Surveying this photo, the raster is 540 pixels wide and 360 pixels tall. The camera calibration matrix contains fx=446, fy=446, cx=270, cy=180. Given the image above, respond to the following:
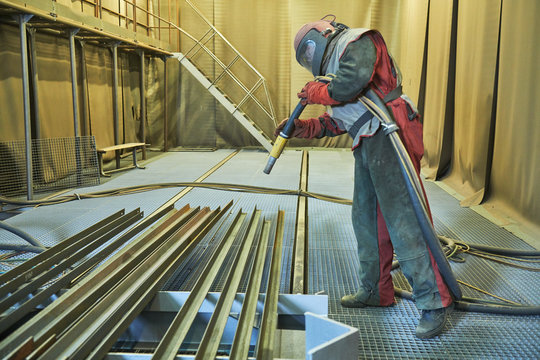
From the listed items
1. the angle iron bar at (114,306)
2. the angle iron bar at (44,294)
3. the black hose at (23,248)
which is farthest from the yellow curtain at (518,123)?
the black hose at (23,248)

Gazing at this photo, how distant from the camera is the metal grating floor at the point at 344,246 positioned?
6.78 feet

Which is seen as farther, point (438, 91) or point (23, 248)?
point (438, 91)

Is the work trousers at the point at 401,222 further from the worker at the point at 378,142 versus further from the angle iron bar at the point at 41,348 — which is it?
the angle iron bar at the point at 41,348

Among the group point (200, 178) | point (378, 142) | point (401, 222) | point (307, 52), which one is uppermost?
point (307, 52)

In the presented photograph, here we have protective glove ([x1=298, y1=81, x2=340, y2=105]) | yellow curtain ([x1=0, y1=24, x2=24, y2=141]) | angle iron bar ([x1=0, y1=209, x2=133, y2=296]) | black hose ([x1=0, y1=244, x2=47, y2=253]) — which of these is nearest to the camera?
angle iron bar ([x1=0, y1=209, x2=133, y2=296])

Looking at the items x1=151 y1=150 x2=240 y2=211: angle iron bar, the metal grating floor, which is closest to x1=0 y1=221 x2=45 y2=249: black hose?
the metal grating floor

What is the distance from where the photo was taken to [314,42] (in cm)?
230

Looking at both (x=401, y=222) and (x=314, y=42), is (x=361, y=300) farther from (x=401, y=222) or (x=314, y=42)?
(x=314, y=42)

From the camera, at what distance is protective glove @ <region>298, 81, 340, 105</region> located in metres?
2.17

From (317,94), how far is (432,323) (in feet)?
4.02

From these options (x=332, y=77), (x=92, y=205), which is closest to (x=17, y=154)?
(x=92, y=205)

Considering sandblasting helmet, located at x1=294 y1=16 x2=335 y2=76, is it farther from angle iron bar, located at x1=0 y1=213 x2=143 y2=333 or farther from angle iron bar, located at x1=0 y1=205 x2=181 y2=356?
angle iron bar, located at x1=0 y1=213 x2=143 y2=333

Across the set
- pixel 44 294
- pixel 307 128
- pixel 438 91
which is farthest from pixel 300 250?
pixel 438 91

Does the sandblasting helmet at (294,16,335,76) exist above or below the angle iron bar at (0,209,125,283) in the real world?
above
